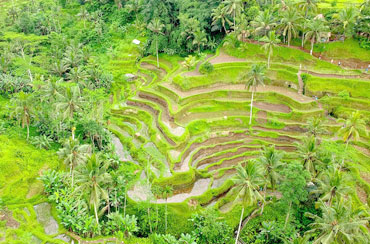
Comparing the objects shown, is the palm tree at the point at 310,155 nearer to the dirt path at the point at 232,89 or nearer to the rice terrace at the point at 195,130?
the rice terrace at the point at 195,130

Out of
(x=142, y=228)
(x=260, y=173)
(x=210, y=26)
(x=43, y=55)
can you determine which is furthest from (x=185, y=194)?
(x=43, y=55)

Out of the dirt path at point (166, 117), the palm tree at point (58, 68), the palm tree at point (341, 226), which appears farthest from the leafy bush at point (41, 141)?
the palm tree at point (341, 226)

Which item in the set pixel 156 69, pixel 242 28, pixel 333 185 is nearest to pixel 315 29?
pixel 242 28

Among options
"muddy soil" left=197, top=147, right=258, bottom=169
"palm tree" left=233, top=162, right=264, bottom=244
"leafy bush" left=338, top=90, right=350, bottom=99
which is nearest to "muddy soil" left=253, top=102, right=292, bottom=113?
"leafy bush" left=338, top=90, right=350, bottom=99

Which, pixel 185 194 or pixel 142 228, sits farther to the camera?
pixel 185 194

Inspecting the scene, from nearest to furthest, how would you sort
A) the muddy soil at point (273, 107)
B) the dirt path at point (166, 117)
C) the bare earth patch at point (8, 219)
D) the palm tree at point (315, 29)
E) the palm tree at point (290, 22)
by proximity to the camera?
the bare earth patch at point (8, 219) < the dirt path at point (166, 117) < the muddy soil at point (273, 107) < the palm tree at point (315, 29) < the palm tree at point (290, 22)

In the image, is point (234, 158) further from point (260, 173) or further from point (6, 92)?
point (6, 92)
